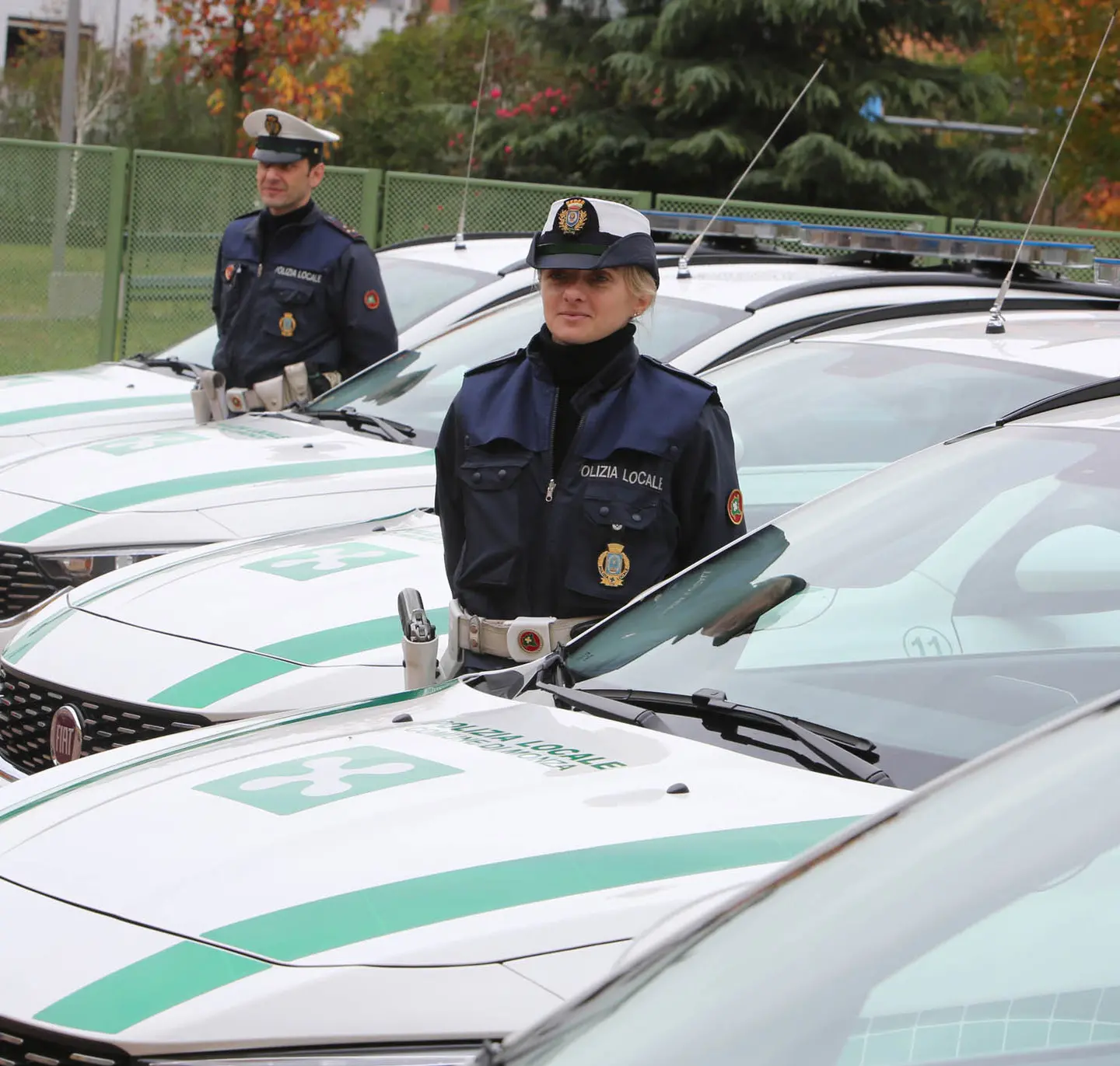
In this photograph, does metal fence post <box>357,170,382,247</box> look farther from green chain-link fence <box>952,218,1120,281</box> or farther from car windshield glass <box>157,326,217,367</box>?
car windshield glass <box>157,326,217,367</box>

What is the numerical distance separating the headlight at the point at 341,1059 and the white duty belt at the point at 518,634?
1635mm

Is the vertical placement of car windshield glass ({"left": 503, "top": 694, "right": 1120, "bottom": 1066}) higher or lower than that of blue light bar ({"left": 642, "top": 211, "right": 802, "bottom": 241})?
lower

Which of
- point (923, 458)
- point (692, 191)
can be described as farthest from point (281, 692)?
point (692, 191)

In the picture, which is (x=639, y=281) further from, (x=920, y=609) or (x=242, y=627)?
(x=242, y=627)

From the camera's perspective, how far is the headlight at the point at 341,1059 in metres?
2.09

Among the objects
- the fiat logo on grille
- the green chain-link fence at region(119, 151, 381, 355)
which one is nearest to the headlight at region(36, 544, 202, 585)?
the fiat logo on grille

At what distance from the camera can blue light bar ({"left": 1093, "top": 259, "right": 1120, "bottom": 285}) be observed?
7.55 m

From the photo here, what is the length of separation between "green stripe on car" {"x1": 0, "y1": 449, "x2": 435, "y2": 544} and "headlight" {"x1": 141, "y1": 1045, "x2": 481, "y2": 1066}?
3.65m

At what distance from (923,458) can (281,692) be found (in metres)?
1.49

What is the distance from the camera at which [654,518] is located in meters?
3.73

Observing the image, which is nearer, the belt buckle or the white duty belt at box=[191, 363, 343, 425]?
the belt buckle

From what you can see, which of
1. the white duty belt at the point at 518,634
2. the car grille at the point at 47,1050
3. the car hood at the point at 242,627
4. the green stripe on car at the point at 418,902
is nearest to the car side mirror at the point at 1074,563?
the green stripe on car at the point at 418,902

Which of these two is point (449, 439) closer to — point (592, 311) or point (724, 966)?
point (592, 311)

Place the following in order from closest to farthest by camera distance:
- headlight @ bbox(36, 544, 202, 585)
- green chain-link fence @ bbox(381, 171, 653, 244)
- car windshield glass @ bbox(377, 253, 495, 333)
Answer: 1. headlight @ bbox(36, 544, 202, 585)
2. car windshield glass @ bbox(377, 253, 495, 333)
3. green chain-link fence @ bbox(381, 171, 653, 244)
